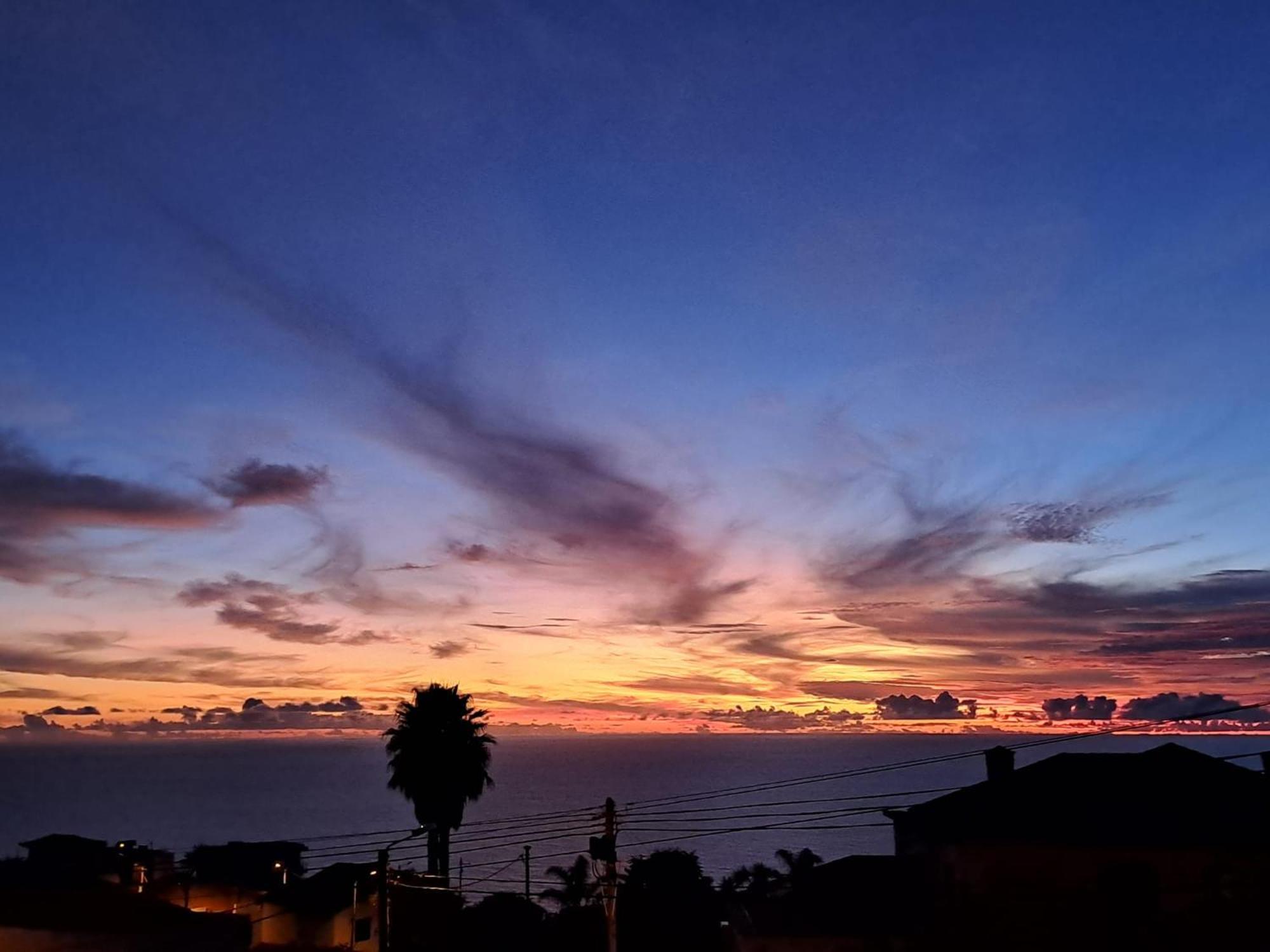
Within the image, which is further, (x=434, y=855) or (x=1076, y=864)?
(x=434, y=855)

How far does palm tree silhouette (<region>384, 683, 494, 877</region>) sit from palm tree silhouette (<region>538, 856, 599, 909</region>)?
55.9ft

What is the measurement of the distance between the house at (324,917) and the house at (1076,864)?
24.0 m

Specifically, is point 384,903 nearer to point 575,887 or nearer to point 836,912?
point 836,912

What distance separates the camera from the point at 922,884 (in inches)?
1526

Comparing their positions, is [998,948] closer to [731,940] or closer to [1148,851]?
[1148,851]

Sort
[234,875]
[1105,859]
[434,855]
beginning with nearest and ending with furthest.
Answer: [1105,859]
[434,855]
[234,875]

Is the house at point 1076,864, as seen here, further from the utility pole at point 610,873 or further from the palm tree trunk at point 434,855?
the palm tree trunk at point 434,855

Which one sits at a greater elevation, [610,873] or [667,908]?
[610,873]

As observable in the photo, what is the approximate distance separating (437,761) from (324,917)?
31.5 feet

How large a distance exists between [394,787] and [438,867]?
730cm

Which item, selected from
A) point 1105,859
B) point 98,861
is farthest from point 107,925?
point 98,861

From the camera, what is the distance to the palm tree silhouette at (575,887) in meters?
73.7

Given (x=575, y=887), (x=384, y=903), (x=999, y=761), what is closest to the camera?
(x=384, y=903)

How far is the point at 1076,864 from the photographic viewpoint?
107 ft
